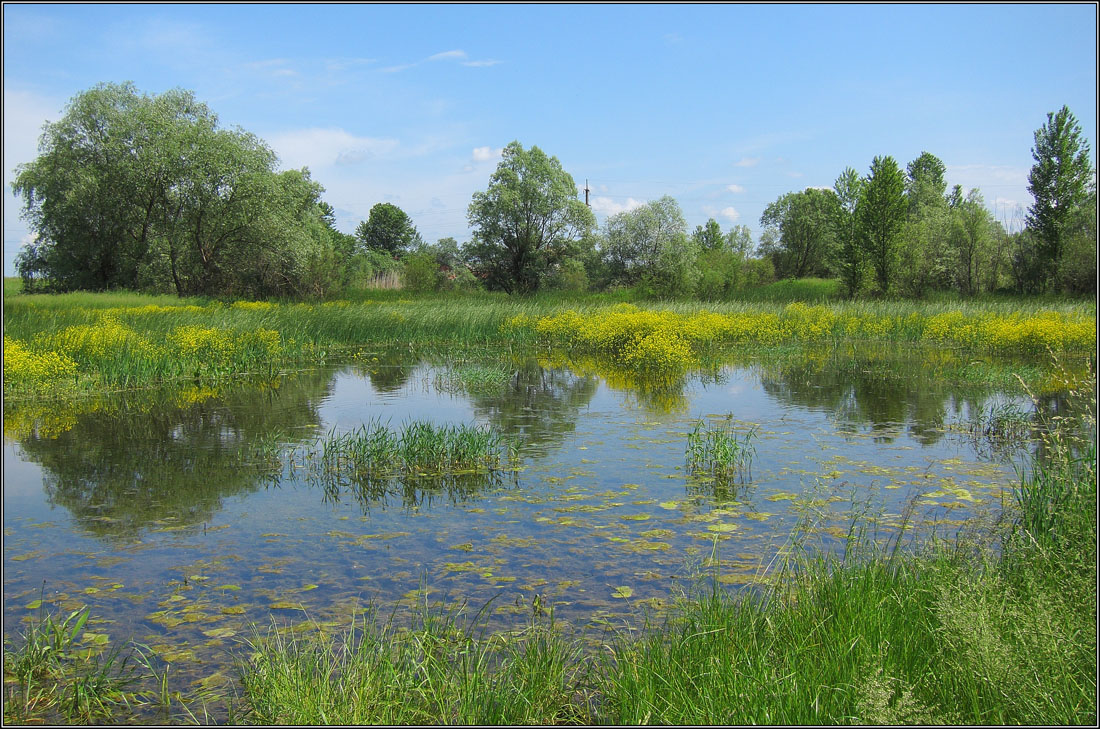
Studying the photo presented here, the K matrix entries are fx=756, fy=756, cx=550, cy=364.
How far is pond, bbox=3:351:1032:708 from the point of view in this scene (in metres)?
4.78

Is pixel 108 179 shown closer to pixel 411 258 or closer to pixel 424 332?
pixel 411 258

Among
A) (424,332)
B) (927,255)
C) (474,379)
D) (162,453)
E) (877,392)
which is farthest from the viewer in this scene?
(927,255)

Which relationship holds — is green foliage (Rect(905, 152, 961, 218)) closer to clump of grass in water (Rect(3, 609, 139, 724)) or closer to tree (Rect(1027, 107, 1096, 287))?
tree (Rect(1027, 107, 1096, 287))

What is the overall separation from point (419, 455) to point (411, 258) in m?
33.4

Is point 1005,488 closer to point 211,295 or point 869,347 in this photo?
point 869,347

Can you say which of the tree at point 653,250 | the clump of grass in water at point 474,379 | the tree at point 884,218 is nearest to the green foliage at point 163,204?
the tree at point 653,250

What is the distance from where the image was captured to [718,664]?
3338 mm

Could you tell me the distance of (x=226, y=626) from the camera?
14.3 ft

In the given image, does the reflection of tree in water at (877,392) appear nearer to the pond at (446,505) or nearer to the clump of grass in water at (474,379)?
the pond at (446,505)

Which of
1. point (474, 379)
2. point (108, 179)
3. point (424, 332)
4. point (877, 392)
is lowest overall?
point (877, 392)

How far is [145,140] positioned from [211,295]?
6488 millimetres

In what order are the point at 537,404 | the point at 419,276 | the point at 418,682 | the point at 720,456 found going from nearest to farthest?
the point at 418,682
the point at 720,456
the point at 537,404
the point at 419,276

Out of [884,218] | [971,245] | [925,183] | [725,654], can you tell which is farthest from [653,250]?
[725,654]

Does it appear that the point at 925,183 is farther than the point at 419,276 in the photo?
Yes
